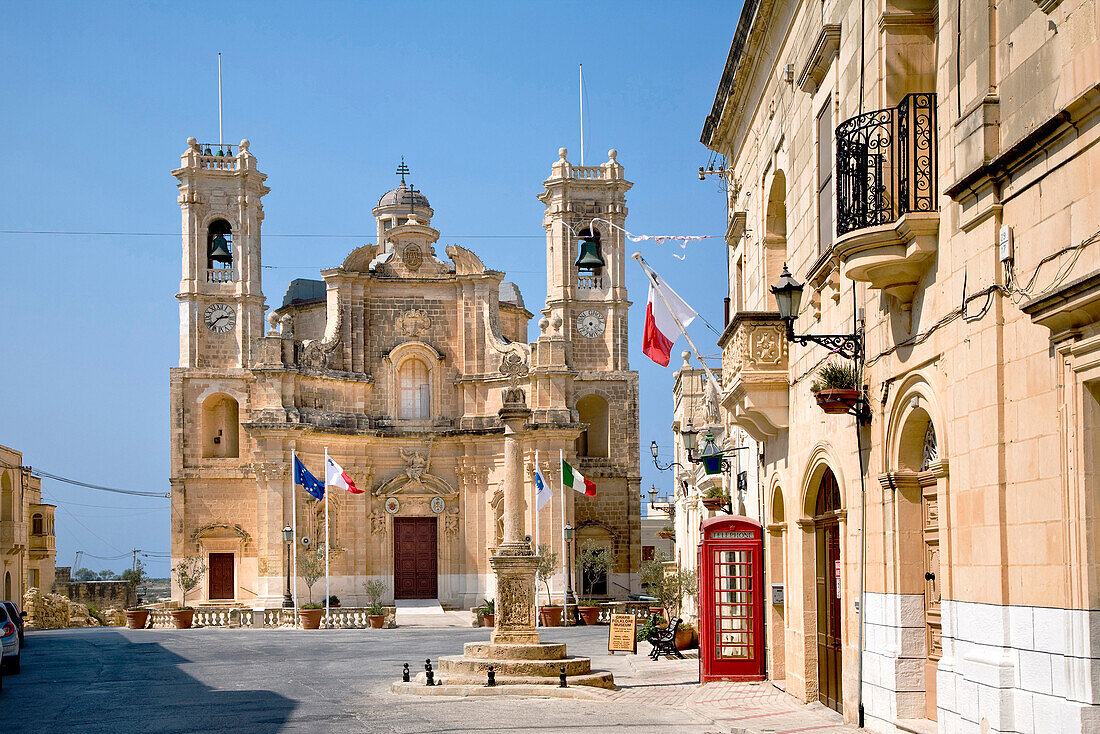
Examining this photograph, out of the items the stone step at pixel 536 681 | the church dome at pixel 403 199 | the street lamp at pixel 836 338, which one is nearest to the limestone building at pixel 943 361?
the street lamp at pixel 836 338

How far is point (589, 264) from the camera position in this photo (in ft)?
165

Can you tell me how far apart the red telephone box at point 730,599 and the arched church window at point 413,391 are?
102ft

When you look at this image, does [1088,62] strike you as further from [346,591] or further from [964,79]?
[346,591]

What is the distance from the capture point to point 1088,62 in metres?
8.05

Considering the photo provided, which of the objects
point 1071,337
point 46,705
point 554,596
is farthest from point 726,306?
point 554,596

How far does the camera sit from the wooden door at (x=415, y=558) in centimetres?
4859

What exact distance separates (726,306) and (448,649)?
10865 millimetres

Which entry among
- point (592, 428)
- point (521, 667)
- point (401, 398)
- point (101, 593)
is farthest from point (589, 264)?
point (521, 667)

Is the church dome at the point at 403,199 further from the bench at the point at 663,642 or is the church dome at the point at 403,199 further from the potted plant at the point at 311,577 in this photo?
the bench at the point at 663,642

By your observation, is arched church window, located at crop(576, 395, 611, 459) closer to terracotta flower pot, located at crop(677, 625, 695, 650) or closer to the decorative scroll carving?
the decorative scroll carving

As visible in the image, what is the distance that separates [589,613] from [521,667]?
2178 centimetres

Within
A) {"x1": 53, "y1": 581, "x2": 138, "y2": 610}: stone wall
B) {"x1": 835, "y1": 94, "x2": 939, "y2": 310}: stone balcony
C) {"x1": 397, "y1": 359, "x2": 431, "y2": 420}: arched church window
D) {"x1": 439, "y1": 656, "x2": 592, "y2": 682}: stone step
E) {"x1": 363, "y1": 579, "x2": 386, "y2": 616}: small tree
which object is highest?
{"x1": 397, "y1": 359, "x2": 431, "y2": 420}: arched church window

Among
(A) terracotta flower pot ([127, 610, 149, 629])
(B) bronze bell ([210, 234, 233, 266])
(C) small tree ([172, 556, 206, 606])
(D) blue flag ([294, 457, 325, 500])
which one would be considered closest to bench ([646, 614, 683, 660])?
(D) blue flag ([294, 457, 325, 500])

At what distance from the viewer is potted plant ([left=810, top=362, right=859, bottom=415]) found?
12.8 m
